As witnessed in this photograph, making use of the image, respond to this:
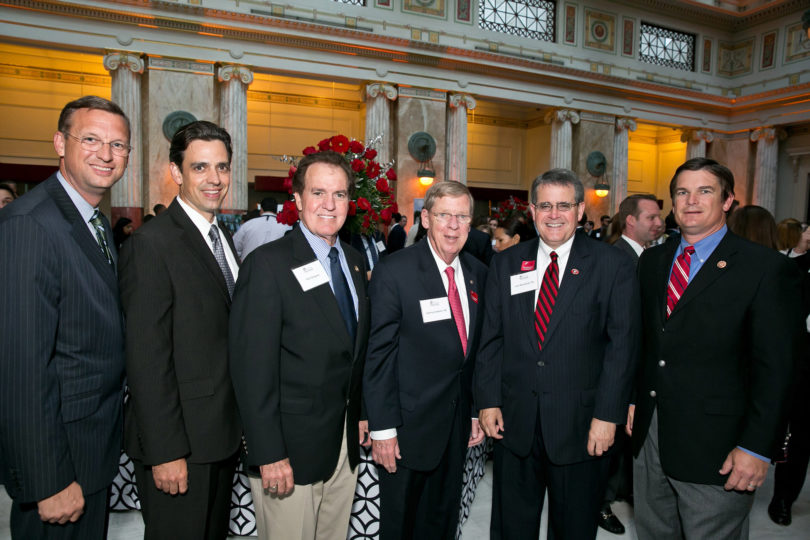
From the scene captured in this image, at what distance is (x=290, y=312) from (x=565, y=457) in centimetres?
132

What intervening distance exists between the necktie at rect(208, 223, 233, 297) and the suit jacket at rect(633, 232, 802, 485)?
1799 millimetres

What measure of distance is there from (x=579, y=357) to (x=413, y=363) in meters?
0.72

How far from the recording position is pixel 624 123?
13836mm

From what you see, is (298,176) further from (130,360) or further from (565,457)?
(565,457)

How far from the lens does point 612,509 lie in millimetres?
3230

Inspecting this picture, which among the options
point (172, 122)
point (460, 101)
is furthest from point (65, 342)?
point (460, 101)

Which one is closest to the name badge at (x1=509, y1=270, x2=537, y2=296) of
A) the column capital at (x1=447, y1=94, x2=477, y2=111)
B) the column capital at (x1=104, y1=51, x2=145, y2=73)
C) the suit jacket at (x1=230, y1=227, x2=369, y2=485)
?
the suit jacket at (x1=230, y1=227, x2=369, y2=485)

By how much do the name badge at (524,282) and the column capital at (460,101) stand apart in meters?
10.6

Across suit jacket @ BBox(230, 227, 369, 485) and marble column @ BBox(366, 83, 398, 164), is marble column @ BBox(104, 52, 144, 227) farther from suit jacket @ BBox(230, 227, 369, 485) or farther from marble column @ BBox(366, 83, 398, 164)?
suit jacket @ BBox(230, 227, 369, 485)

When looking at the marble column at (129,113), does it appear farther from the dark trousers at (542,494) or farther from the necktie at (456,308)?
the dark trousers at (542,494)

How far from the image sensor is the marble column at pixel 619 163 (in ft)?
44.7

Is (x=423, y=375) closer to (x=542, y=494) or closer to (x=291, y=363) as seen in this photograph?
(x=291, y=363)

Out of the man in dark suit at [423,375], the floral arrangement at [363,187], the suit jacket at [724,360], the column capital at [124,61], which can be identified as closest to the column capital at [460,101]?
the column capital at [124,61]

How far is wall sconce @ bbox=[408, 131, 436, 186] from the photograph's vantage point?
11.3 metres
